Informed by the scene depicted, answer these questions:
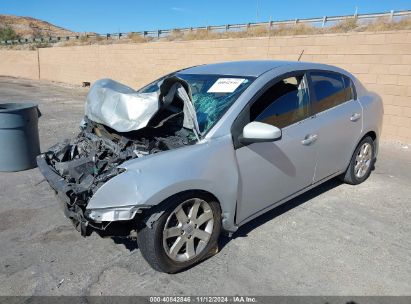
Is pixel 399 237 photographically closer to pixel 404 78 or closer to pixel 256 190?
pixel 256 190

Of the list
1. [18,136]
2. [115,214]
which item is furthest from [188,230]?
[18,136]

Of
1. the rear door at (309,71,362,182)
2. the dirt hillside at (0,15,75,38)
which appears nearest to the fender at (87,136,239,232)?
the rear door at (309,71,362,182)

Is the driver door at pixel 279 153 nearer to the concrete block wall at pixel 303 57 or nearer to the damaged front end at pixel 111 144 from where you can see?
the damaged front end at pixel 111 144

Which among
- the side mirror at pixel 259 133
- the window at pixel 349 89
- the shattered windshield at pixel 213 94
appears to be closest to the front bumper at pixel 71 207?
the shattered windshield at pixel 213 94

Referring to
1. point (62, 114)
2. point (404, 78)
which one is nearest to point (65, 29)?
point (62, 114)

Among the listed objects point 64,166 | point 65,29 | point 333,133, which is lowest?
point 64,166

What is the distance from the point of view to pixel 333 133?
163 inches

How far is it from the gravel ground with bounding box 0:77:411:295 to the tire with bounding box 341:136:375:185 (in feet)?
0.89

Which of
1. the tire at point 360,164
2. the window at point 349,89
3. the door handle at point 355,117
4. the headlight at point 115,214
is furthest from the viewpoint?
the tire at point 360,164

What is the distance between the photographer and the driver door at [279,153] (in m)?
3.29

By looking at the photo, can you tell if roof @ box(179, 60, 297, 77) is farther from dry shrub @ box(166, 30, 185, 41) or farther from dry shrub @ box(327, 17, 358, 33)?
dry shrub @ box(166, 30, 185, 41)

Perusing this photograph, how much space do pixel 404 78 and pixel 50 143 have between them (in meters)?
7.64

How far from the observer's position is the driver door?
3295mm

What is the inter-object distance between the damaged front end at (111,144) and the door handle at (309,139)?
1216mm
